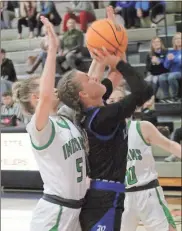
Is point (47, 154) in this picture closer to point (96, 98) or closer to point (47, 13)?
point (96, 98)

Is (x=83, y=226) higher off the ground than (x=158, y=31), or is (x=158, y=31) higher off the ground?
(x=158, y=31)

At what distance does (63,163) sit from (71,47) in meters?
7.03

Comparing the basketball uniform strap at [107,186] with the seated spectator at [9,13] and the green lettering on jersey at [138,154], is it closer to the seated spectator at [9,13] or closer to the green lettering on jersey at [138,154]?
the green lettering on jersey at [138,154]

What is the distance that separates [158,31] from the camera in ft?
31.8

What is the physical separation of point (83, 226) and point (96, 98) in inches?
27.0

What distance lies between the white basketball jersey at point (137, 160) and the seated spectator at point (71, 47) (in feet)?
19.5

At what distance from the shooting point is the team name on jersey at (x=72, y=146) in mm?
2559

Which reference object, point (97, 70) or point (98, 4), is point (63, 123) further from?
point (98, 4)

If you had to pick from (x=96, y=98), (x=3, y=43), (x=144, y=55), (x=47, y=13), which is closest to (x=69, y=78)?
(x=96, y=98)

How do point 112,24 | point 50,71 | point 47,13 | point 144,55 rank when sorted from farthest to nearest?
point 47,13
point 144,55
point 112,24
point 50,71

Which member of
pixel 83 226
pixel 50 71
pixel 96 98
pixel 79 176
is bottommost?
pixel 83 226

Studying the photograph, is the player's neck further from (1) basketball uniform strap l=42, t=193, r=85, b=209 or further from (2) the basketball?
(1) basketball uniform strap l=42, t=193, r=85, b=209

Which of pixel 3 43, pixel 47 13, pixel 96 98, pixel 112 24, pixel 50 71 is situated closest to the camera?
pixel 50 71

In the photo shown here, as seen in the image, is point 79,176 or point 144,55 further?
point 144,55
